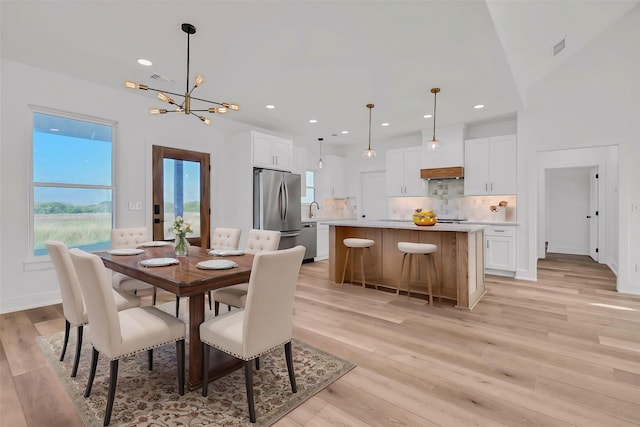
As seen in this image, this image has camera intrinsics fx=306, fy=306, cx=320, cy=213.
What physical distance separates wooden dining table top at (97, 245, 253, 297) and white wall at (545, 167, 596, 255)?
330 inches

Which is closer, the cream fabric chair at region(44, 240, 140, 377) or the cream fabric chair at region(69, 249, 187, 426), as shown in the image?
the cream fabric chair at region(69, 249, 187, 426)

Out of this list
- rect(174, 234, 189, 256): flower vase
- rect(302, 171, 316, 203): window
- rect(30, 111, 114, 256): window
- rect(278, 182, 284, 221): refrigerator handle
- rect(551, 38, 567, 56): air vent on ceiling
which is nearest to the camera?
rect(174, 234, 189, 256): flower vase

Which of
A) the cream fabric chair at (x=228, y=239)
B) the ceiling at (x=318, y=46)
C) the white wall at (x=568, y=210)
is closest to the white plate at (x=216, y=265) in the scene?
the cream fabric chair at (x=228, y=239)

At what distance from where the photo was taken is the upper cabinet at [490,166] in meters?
5.26

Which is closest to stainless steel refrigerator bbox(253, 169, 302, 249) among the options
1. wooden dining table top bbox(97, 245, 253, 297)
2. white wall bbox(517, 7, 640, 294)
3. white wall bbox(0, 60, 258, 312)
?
white wall bbox(0, 60, 258, 312)

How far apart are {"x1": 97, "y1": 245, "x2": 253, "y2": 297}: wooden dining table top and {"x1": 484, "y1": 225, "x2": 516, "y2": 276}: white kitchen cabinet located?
4.43m

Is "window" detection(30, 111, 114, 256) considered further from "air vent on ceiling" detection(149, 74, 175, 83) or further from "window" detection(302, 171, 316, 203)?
"window" detection(302, 171, 316, 203)

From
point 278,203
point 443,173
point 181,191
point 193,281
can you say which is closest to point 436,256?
point 443,173

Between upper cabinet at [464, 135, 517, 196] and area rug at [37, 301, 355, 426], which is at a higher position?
upper cabinet at [464, 135, 517, 196]

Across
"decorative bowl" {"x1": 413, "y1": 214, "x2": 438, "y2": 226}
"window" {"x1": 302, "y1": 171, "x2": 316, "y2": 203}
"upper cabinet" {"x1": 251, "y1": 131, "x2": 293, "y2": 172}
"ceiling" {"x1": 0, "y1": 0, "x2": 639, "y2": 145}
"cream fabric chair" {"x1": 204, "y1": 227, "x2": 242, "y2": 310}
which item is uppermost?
"ceiling" {"x1": 0, "y1": 0, "x2": 639, "y2": 145}

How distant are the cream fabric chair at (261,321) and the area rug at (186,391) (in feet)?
0.36

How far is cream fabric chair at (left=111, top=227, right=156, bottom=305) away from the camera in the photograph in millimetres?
2945

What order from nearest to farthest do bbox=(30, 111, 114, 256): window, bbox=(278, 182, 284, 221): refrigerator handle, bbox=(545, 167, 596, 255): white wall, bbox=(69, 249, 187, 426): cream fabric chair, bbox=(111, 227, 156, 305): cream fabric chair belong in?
bbox=(69, 249, 187, 426): cream fabric chair
bbox=(111, 227, 156, 305): cream fabric chair
bbox=(30, 111, 114, 256): window
bbox=(278, 182, 284, 221): refrigerator handle
bbox=(545, 167, 596, 255): white wall

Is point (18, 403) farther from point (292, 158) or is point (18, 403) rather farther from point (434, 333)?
point (292, 158)
